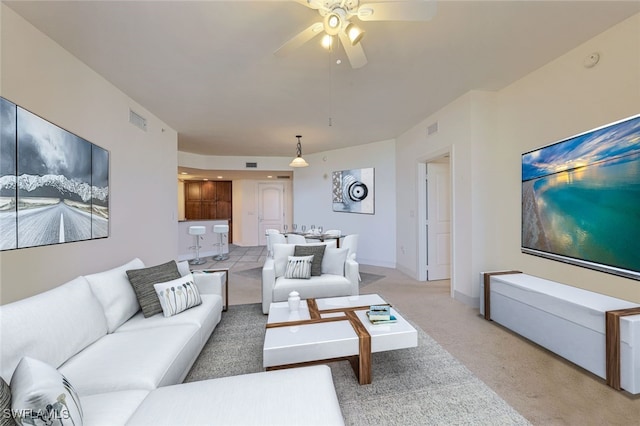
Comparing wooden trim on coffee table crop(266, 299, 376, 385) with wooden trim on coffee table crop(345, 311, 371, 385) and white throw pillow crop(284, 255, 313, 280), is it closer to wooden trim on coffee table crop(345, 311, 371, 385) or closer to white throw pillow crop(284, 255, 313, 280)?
wooden trim on coffee table crop(345, 311, 371, 385)

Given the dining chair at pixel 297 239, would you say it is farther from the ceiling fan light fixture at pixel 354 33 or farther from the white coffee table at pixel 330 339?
the ceiling fan light fixture at pixel 354 33

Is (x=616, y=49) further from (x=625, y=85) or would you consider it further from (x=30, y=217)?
(x=30, y=217)

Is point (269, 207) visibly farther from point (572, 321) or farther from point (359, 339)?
point (572, 321)

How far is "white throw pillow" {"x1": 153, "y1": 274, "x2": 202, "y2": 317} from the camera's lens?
6.98 ft

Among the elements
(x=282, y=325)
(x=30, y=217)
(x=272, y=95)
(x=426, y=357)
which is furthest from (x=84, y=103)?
(x=426, y=357)

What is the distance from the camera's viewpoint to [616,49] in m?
2.10

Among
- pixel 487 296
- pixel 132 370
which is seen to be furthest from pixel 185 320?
pixel 487 296

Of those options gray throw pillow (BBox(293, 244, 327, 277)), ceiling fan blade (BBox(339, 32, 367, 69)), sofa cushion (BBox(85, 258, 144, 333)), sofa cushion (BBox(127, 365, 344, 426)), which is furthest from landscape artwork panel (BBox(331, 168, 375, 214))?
sofa cushion (BBox(127, 365, 344, 426))

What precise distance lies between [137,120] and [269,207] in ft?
18.4

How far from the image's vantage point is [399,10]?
152 cm

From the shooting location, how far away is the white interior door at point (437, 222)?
14.8ft

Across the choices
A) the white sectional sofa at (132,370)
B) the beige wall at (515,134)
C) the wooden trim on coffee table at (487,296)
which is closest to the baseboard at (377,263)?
the beige wall at (515,134)

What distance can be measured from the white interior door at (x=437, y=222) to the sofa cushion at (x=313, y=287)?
2.12 meters

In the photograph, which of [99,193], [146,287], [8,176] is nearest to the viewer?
[8,176]
